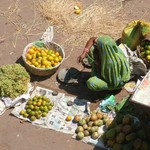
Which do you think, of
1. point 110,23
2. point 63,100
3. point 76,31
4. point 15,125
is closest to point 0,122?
point 15,125

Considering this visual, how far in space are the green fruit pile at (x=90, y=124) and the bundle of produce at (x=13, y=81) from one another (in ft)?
3.40

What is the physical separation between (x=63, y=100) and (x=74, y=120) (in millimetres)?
474

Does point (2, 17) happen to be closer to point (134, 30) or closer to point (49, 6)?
point (49, 6)

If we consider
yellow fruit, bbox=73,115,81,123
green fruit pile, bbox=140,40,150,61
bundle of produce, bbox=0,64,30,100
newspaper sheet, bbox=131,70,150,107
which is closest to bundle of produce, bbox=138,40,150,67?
green fruit pile, bbox=140,40,150,61

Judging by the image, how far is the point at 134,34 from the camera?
691cm

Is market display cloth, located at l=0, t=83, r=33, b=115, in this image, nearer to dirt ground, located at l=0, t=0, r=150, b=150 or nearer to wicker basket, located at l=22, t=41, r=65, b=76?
dirt ground, located at l=0, t=0, r=150, b=150

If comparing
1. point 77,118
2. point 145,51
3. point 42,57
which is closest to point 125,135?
point 77,118

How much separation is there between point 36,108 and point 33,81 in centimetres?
80

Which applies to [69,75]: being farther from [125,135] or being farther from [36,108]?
[125,135]

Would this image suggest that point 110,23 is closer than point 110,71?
No

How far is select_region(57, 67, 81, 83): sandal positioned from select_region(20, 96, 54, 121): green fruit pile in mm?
616

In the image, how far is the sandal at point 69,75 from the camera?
269 inches

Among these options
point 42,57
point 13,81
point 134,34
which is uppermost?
point 134,34

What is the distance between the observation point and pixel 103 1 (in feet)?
27.7
